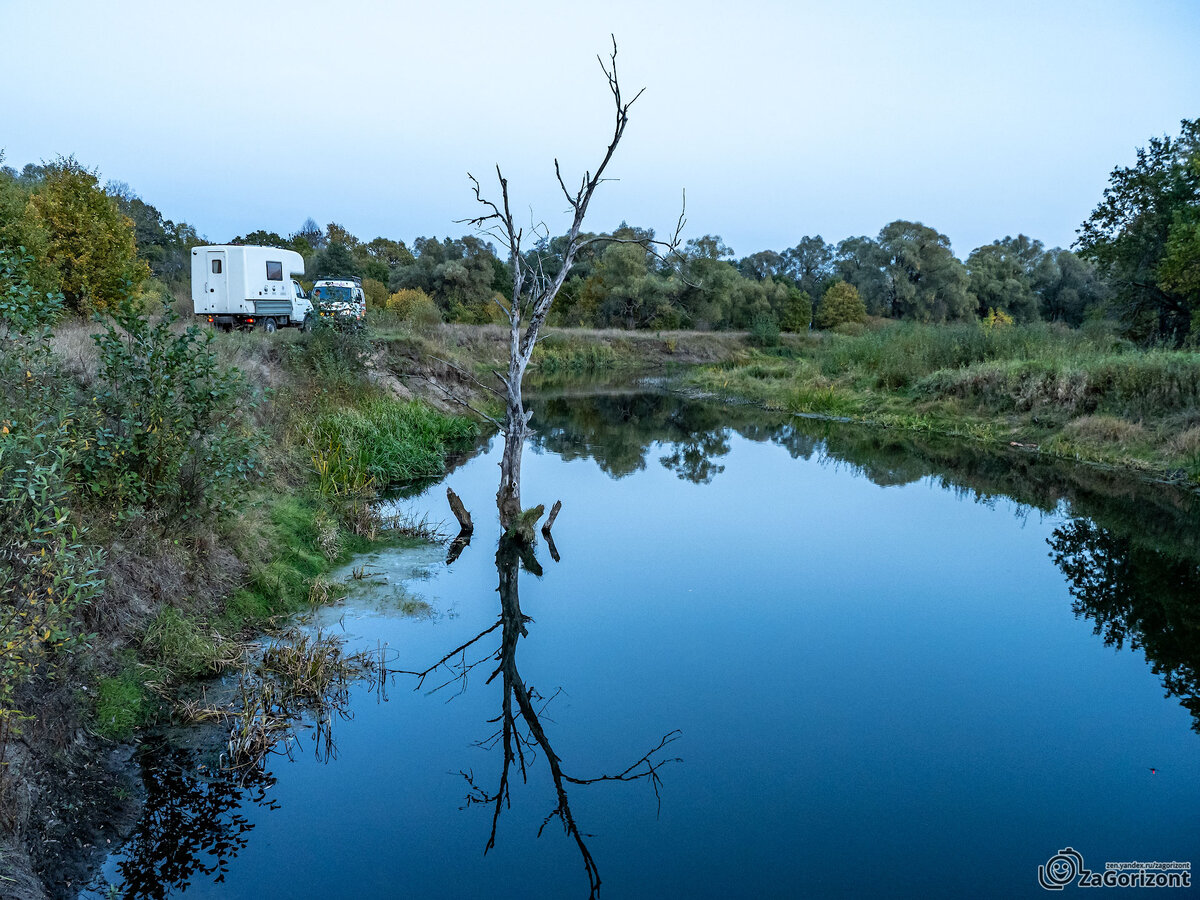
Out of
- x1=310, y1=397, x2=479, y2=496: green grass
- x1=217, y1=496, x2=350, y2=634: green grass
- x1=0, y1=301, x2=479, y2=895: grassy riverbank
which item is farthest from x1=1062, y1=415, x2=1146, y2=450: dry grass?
x1=217, y1=496, x2=350, y2=634: green grass

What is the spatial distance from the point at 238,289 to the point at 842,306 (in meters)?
41.7

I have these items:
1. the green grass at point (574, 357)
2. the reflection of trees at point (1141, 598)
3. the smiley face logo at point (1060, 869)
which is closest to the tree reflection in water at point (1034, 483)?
the reflection of trees at point (1141, 598)

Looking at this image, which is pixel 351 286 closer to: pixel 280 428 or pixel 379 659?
pixel 280 428

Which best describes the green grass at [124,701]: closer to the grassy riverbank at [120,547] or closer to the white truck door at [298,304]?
the grassy riverbank at [120,547]

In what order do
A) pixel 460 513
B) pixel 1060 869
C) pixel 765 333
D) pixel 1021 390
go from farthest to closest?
1. pixel 765 333
2. pixel 1021 390
3. pixel 460 513
4. pixel 1060 869

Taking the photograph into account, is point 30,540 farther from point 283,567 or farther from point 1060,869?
point 1060,869

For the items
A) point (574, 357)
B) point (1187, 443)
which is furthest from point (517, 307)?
point (574, 357)

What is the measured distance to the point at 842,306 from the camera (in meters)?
53.6

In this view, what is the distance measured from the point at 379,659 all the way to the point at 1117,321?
27.4m

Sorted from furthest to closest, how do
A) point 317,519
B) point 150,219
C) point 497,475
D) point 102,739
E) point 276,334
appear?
point 150,219 → point 276,334 → point 497,475 → point 317,519 → point 102,739

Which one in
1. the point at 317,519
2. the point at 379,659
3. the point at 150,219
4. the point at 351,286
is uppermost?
the point at 150,219

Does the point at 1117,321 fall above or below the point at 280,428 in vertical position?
above

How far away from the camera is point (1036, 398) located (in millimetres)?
18250

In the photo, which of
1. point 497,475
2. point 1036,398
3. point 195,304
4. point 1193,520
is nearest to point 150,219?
point 195,304
